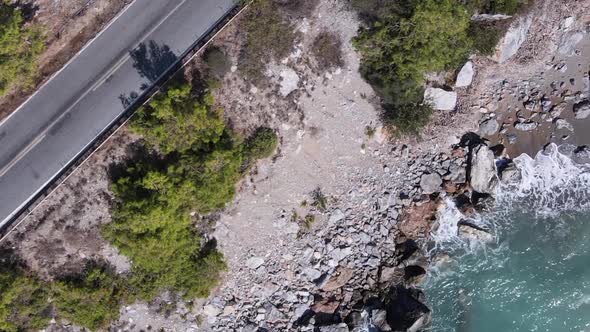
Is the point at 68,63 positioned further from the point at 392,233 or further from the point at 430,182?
the point at 430,182

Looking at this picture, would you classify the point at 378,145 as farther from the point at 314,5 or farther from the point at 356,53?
the point at 314,5

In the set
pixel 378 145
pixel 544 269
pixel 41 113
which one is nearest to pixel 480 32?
pixel 378 145

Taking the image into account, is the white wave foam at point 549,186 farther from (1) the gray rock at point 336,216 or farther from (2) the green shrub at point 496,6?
(1) the gray rock at point 336,216

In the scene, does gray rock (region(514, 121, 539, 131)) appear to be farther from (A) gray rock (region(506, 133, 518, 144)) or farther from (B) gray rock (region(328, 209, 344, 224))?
(B) gray rock (region(328, 209, 344, 224))

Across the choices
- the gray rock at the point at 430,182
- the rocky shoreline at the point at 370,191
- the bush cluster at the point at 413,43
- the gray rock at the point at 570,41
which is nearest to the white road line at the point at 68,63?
the rocky shoreline at the point at 370,191

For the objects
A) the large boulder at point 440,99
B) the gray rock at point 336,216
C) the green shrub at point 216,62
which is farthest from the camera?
the gray rock at point 336,216
